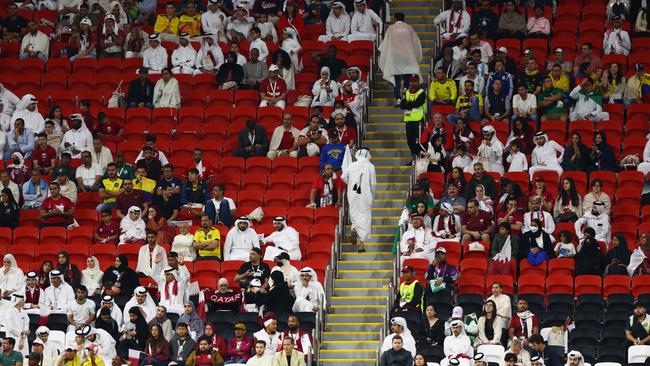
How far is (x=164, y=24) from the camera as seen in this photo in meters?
33.7

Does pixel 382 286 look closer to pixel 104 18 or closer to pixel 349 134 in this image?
pixel 349 134

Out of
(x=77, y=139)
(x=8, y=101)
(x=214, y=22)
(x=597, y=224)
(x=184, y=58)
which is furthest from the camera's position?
(x=214, y=22)

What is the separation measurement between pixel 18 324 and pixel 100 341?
1515 millimetres

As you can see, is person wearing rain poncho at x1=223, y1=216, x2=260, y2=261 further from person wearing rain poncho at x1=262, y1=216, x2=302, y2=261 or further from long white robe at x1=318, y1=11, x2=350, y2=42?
A: long white robe at x1=318, y1=11, x2=350, y2=42

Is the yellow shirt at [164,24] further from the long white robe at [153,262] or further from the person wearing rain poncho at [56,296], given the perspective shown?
the person wearing rain poncho at [56,296]

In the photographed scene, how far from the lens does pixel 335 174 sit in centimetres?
2881

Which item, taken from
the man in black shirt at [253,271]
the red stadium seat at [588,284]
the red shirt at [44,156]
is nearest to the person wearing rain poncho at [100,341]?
the man in black shirt at [253,271]

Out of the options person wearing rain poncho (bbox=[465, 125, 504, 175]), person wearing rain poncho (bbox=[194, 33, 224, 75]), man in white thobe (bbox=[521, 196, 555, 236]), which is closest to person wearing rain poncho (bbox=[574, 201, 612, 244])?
man in white thobe (bbox=[521, 196, 555, 236])

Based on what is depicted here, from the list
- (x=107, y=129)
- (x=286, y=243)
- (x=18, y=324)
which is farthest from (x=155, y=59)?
(x=18, y=324)

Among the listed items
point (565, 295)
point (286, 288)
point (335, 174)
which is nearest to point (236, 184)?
point (335, 174)

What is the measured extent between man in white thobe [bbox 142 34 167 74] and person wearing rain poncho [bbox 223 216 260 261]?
5.71m

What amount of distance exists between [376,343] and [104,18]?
1020cm

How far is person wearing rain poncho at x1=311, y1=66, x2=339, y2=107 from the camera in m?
31.0

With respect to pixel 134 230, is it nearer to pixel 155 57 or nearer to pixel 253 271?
pixel 253 271
